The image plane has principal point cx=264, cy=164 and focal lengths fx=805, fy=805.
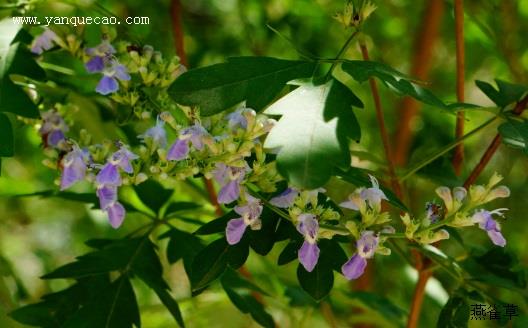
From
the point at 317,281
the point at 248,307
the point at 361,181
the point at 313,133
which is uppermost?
the point at 313,133

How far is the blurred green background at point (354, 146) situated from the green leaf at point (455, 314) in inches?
13.3

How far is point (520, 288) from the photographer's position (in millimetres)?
1222

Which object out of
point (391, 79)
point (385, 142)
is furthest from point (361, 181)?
point (385, 142)

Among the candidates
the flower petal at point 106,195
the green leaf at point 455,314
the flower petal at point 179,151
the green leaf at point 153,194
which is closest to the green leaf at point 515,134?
the green leaf at point 455,314

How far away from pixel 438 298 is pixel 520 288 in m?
0.48

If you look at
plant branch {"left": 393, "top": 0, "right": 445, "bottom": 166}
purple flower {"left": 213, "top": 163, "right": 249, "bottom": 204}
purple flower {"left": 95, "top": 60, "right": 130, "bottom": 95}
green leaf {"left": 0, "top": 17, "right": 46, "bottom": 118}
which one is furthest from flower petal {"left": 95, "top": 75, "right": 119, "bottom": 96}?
plant branch {"left": 393, "top": 0, "right": 445, "bottom": 166}

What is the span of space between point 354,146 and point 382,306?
0.32 metres

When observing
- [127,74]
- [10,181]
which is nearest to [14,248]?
[10,181]

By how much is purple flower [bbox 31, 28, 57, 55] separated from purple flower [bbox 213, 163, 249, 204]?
402 millimetres

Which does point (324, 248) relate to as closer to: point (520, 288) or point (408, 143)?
point (520, 288)

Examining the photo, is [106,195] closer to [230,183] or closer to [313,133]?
[230,183]

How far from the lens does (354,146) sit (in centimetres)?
154

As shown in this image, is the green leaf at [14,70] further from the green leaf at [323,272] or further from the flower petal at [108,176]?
the green leaf at [323,272]

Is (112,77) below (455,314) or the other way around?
the other way around
